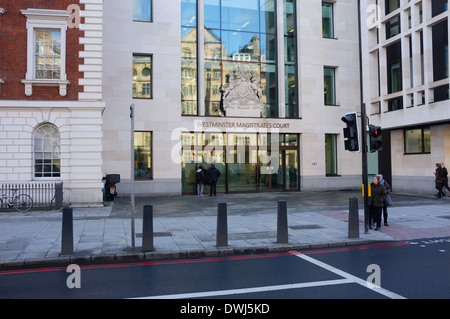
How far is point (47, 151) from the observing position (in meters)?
16.8

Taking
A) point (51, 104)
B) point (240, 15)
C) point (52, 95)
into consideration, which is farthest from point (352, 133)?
point (240, 15)

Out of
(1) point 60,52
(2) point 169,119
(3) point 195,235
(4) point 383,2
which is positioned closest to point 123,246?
(3) point 195,235

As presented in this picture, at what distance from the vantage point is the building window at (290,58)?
80.6 ft

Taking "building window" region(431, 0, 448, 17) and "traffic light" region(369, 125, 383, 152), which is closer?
"traffic light" region(369, 125, 383, 152)

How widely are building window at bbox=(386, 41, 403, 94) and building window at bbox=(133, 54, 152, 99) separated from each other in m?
13.7

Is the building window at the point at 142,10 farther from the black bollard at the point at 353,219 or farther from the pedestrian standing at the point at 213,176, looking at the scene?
the black bollard at the point at 353,219

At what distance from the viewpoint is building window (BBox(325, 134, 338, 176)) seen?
83.5 ft

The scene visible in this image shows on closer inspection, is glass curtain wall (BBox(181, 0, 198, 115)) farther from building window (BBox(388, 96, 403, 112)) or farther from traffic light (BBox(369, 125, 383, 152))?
traffic light (BBox(369, 125, 383, 152))

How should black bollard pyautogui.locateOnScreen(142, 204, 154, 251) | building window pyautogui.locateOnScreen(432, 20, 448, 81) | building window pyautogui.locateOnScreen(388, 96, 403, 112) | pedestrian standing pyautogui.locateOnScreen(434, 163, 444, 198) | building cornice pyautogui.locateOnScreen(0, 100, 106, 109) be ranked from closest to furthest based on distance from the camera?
black bollard pyautogui.locateOnScreen(142, 204, 154, 251) → building cornice pyautogui.locateOnScreen(0, 100, 106, 109) → pedestrian standing pyautogui.locateOnScreen(434, 163, 444, 198) → building window pyautogui.locateOnScreen(432, 20, 448, 81) → building window pyautogui.locateOnScreen(388, 96, 403, 112)

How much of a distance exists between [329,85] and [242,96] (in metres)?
6.41

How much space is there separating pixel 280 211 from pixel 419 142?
15.6 meters

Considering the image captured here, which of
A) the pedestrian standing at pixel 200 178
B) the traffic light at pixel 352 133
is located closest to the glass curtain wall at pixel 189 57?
the pedestrian standing at pixel 200 178

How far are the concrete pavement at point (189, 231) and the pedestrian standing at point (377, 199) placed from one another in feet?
A: 1.35

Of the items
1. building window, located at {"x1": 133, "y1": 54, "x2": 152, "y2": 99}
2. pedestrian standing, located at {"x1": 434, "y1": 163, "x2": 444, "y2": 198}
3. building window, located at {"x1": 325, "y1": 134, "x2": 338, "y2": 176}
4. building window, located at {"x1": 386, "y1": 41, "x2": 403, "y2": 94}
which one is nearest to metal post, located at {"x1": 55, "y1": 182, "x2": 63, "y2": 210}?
building window, located at {"x1": 133, "y1": 54, "x2": 152, "y2": 99}
